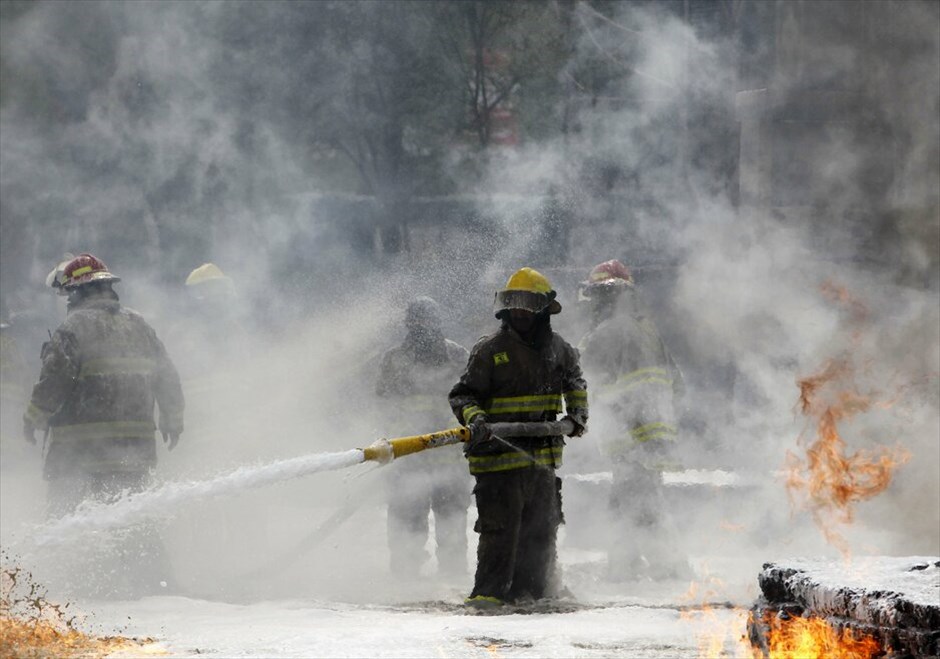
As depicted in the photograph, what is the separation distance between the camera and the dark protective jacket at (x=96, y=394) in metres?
7.82

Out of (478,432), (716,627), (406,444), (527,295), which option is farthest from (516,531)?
(716,627)

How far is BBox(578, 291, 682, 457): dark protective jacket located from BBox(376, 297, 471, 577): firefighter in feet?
3.41

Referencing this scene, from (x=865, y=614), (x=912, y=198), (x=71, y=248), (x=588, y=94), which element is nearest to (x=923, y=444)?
(x=912, y=198)

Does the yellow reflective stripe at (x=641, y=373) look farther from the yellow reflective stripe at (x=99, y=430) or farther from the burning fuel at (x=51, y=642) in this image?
the burning fuel at (x=51, y=642)

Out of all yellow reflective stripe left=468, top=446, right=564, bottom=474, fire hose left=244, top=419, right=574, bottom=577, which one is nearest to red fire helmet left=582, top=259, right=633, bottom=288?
fire hose left=244, top=419, right=574, bottom=577

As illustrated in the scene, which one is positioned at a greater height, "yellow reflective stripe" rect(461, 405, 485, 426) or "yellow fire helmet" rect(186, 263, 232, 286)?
"yellow fire helmet" rect(186, 263, 232, 286)

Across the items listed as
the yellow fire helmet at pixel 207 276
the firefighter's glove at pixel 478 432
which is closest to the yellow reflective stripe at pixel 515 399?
the firefighter's glove at pixel 478 432

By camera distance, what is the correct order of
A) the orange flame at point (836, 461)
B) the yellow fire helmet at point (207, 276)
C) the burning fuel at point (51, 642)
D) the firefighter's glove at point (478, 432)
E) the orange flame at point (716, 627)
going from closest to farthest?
the burning fuel at point (51, 642) → the orange flame at point (716, 627) → the orange flame at point (836, 461) → the firefighter's glove at point (478, 432) → the yellow fire helmet at point (207, 276)

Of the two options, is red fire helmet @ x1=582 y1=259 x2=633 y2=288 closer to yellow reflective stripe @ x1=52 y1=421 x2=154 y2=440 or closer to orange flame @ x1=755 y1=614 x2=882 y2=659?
yellow reflective stripe @ x1=52 y1=421 x2=154 y2=440

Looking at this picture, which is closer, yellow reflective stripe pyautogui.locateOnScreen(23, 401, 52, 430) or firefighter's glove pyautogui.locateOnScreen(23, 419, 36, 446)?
yellow reflective stripe pyautogui.locateOnScreen(23, 401, 52, 430)

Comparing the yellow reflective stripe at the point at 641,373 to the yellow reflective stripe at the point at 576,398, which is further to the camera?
the yellow reflective stripe at the point at 641,373

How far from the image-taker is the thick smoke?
9.74 meters

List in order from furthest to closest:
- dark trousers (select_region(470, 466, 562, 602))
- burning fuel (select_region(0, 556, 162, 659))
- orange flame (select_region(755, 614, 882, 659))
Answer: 1. dark trousers (select_region(470, 466, 562, 602))
2. burning fuel (select_region(0, 556, 162, 659))
3. orange flame (select_region(755, 614, 882, 659))

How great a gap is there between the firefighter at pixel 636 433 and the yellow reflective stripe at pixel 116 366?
9.90ft
